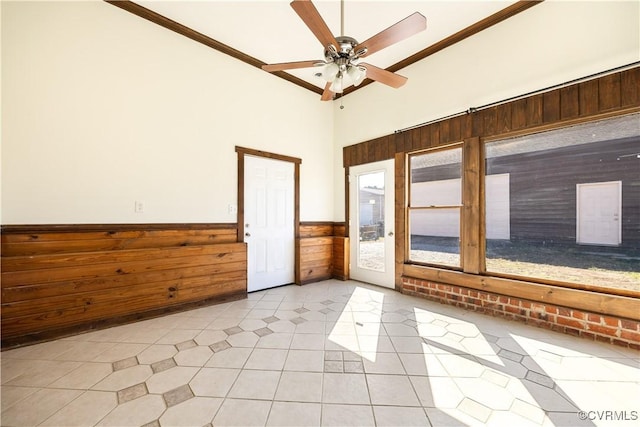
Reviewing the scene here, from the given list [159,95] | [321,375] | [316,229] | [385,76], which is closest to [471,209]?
[385,76]

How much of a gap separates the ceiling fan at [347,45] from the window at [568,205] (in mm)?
1813

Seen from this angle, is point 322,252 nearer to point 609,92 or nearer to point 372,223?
point 372,223

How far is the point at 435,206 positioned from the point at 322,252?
81.4 inches

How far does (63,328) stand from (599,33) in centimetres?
587

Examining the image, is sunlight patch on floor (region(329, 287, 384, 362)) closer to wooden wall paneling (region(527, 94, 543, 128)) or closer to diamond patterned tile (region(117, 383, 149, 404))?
diamond patterned tile (region(117, 383, 149, 404))

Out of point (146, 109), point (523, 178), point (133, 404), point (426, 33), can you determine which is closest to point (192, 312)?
point (133, 404)

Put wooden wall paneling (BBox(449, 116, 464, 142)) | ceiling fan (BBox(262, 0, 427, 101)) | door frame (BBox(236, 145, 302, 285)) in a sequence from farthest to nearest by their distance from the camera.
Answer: door frame (BBox(236, 145, 302, 285)) → wooden wall paneling (BBox(449, 116, 464, 142)) → ceiling fan (BBox(262, 0, 427, 101))

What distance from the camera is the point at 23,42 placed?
2.38m

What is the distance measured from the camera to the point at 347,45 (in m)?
2.12

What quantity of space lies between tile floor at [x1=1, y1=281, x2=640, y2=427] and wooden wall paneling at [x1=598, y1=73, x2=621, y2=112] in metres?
2.22

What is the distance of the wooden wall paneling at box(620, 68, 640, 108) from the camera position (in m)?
2.27

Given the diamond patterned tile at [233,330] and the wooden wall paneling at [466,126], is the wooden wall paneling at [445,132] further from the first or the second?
the diamond patterned tile at [233,330]

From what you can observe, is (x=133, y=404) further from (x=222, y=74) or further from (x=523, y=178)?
(x=523, y=178)

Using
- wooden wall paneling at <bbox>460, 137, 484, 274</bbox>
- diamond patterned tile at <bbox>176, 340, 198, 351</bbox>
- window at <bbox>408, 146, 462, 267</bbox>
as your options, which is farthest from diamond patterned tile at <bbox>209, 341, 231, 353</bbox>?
wooden wall paneling at <bbox>460, 137, 484, 274</bbox>
